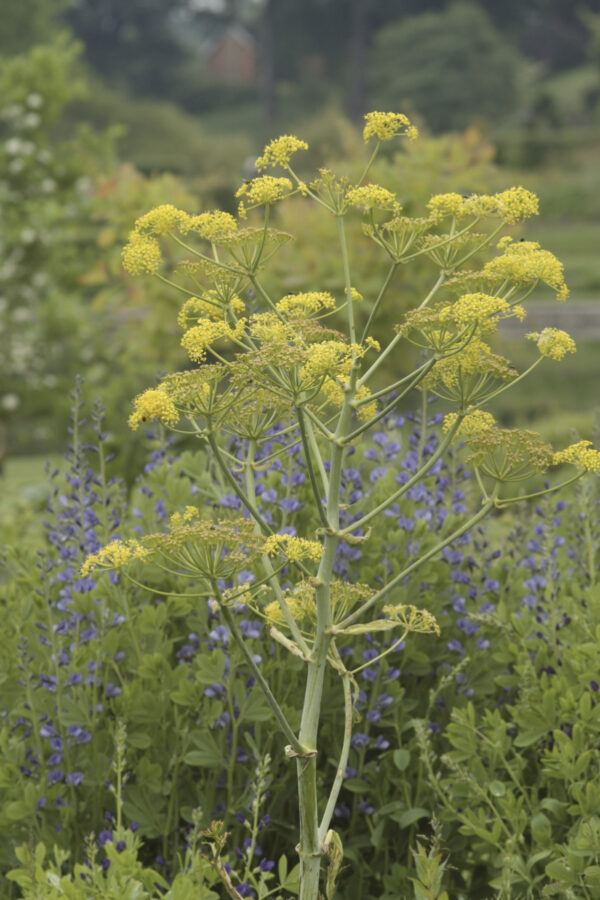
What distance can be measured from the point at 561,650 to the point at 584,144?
34512 millimetres

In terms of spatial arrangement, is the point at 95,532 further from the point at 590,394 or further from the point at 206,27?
the point at 206,27

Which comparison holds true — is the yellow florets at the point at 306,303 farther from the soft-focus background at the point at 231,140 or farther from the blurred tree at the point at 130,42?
the blurred tree at the point at 130,42

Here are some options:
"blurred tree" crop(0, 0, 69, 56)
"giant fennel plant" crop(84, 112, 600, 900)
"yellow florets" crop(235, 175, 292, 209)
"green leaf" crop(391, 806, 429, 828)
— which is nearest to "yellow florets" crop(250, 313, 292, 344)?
"giant fennel plant" crop(84, 112, 600, 900)

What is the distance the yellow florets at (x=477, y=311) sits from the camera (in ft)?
5.37

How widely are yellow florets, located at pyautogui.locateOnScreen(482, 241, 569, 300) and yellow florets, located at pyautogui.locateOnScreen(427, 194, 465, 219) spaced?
0.12 meters

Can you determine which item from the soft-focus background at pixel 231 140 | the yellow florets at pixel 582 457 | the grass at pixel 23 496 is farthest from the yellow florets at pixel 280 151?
the soft-focus background at pixel 231 140

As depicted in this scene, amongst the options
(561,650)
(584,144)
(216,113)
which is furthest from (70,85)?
(216,113)

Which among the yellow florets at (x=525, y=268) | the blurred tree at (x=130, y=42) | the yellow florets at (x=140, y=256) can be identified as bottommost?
the yellow florets at (x=525, y=268)

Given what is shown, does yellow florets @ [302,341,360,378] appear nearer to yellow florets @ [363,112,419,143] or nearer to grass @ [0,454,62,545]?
yellow florets @ [363,112,419,143]

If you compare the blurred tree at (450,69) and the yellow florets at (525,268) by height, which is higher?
the blurred tree at (450,69)

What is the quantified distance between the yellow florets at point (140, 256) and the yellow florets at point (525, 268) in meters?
0.58

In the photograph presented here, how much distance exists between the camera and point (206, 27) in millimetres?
57781

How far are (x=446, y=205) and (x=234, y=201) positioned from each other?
22.0 metres

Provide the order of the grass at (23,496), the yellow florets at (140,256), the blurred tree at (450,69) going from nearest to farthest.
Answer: the yellow florets at (140,256), the grass at (23,496), the blurred tree at (450,69)
